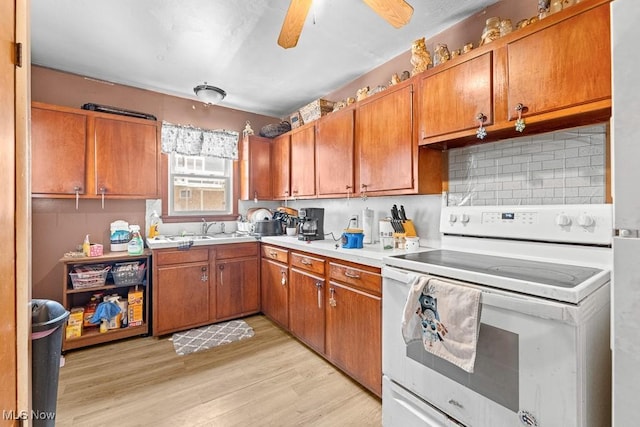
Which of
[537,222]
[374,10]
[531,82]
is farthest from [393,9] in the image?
[537,222]

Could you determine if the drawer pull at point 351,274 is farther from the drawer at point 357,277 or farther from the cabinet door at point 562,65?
the cabinet door at point 562,65

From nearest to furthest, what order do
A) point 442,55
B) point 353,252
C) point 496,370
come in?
point 496,370 → point 442,55 → point 353,252

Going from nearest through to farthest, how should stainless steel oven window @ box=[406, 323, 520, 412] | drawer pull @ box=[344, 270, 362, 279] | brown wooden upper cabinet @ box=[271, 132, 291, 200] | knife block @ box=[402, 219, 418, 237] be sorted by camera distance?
stainless steel oven window @ box=[406, 323, 520, 412], drawer pull @ box=[344, 270, 362, 279], knife block @ box=[402, 219, 418, 237], brown wooden upper cabinet @ box=[271, 132, 291, 200]

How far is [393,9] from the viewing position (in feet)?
5.09

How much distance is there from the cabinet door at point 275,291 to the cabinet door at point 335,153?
0.89 meters

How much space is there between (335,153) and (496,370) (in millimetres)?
2022

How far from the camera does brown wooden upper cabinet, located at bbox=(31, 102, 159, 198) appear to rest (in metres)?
2.50

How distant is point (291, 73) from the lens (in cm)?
283

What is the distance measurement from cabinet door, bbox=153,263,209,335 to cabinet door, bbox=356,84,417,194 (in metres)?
1.87

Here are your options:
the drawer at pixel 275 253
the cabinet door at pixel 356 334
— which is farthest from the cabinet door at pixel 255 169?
the cabinet door at pixel 356 334

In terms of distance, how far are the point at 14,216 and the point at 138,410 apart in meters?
1.62

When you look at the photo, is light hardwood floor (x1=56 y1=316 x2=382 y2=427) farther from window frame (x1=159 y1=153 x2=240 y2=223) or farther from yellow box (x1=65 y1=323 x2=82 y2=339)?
window frame (x1=159 y1=153 x2=240 y2=223)

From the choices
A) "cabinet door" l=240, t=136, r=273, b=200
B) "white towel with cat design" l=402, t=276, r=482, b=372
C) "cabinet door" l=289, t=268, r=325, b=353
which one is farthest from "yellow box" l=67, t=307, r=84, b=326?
"white towel with cat design" l=402, t=276, r=482, b=372

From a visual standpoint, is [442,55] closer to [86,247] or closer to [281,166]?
[281,166]
